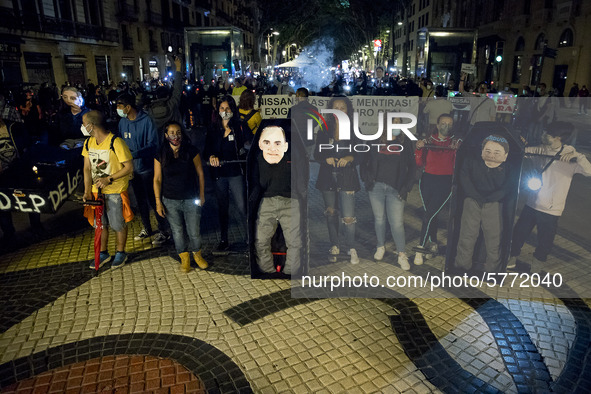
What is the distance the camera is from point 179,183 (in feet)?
16.0

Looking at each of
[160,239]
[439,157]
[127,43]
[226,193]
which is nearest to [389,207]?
[439,157]

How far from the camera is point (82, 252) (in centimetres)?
584

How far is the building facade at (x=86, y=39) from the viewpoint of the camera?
21.8 meters

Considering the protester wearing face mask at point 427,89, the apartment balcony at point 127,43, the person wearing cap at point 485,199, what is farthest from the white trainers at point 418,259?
the apartment balcony at point 127,43

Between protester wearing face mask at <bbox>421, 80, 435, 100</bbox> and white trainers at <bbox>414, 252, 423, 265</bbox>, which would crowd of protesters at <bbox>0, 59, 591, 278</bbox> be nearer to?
white trainers at <bbox>414, 252, 423, 265</bbox>

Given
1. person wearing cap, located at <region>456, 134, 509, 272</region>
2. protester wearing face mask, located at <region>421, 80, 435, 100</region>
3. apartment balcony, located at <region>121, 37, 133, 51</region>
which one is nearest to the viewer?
person wearing cap, located at <region>456, 134, 509, 272</region>

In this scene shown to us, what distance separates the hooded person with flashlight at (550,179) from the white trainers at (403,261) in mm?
1236

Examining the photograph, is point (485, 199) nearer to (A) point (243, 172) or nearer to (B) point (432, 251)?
(B) point (432, 251)

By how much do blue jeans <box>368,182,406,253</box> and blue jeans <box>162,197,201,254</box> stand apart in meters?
2.19

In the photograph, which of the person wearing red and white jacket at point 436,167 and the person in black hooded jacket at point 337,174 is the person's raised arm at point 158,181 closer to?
the person in black hooded jacket at point 337,174

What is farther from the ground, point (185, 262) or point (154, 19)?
point (154, 19)

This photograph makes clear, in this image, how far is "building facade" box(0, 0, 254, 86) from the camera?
2184cm

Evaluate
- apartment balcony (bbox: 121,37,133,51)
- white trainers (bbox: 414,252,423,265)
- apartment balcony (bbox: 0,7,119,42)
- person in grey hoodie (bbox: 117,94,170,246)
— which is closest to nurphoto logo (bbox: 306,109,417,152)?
white trainers (bbox: 414,252,423,265)

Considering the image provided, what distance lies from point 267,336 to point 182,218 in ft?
6.39
